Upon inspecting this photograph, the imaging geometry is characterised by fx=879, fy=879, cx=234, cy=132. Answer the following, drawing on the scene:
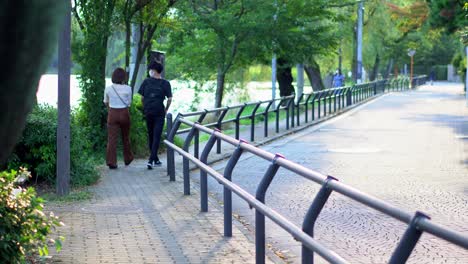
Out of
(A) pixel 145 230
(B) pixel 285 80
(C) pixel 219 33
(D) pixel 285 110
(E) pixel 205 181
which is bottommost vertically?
(A) pixel 145 230

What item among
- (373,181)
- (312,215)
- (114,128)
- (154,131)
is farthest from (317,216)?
(154,131)

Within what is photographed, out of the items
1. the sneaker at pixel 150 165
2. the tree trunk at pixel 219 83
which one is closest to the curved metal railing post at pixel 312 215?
the sneaker at pixel 150 165

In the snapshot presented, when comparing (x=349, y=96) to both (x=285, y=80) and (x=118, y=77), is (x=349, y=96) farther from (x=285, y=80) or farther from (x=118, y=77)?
(x=118, y=77)

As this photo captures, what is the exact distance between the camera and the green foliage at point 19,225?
18.7 feet

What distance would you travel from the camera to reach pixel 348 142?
Answer: 19.6 m

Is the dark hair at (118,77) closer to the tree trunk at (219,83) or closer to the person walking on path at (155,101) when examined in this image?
the person walking on path at (155,101)

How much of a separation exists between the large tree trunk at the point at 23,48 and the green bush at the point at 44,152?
8.51 metres

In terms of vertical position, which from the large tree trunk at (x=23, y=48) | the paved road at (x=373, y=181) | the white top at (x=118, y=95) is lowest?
the paved road at (x=373, y=181)

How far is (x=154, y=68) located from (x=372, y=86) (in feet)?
124

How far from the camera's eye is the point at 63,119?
10.2 metres

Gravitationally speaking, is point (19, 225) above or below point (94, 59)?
below

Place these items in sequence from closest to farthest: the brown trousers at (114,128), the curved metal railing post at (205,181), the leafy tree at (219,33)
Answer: the curved metal railing post at (205,181) < the brown trousers at (114,128) < the leafy tree at (219,33)

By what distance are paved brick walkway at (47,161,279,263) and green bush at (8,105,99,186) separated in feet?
1.14

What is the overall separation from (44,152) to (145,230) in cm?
315
